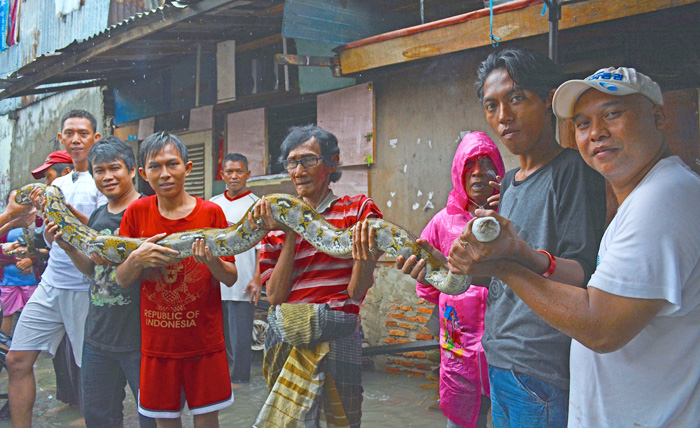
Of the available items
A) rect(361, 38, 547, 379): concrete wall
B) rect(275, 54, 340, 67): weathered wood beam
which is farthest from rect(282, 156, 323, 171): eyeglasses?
rect(361, 38, 547, 379): concrete wall

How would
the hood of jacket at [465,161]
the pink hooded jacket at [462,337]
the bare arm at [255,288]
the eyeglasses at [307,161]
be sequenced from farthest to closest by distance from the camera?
the bare arm at [255,288] → the hood of jacket at [465,161] → the pink hooded jacket at [462,337] → the eyeglasses at [307,161]

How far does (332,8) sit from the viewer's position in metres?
6.29

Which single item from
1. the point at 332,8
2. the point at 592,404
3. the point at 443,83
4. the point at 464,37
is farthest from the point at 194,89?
the point at 592,404

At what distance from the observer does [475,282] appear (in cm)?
256

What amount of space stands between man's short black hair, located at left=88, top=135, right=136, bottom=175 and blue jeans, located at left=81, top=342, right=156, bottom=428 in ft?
4.43

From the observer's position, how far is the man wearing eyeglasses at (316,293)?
2701mm

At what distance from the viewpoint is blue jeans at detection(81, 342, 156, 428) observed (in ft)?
11.6

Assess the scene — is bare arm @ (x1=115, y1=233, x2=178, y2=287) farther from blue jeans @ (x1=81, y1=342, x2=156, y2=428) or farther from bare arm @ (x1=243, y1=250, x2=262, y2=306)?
bare arm @ (x1=243, y1=250, x2=262, y2=306)

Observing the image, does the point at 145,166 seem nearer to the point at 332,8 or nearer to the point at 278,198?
the point at 278,198

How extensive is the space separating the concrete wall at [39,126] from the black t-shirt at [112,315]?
8.81 metres

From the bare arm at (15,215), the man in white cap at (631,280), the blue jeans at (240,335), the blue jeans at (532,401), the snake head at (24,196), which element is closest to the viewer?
the man in white cap at (631,280)

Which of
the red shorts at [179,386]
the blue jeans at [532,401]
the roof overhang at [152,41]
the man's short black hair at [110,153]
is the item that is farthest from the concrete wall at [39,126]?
the blue jeans at [532,401]

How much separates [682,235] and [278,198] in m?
2.07

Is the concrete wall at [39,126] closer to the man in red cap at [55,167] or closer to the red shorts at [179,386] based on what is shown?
the man in red cap at [55,167]
